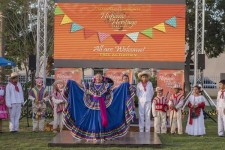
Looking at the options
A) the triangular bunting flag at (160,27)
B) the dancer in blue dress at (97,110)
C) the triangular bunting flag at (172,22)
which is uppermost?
the triangular bunting flag at (172,22)

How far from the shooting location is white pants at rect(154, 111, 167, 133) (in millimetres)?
11492

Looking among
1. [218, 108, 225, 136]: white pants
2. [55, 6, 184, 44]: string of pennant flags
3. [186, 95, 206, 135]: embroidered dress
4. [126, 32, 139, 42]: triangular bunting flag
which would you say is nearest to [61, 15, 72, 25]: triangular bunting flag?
[55, 6, 184, 44]: string of pennant flags

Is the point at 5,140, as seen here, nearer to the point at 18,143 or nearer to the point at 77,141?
the point at 18,143

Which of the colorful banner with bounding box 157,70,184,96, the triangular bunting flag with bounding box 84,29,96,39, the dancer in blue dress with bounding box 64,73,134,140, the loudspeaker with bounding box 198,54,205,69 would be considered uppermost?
the triangular bunting flag with bounding box 84,29,96,39

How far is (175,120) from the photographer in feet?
38.2

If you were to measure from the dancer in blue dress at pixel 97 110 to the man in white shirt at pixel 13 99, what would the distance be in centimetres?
218

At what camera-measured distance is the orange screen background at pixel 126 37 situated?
15.1 metres

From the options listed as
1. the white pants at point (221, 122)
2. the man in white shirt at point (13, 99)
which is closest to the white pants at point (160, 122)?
the white pants at point (221, 122)

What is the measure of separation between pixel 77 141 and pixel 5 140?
173cm

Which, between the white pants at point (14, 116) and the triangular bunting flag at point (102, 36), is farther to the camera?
the triangular bunting flag at point (102, 36)

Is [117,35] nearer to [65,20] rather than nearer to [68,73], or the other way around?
[65,20]

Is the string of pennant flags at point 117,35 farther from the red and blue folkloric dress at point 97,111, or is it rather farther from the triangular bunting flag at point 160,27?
the red and blue folkloric dress at point 97,111

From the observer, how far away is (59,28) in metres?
15.3

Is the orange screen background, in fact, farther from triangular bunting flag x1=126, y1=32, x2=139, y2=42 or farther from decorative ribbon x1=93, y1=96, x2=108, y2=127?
decorative ribbon x1=93, y1=96, x2=108, y2=127
